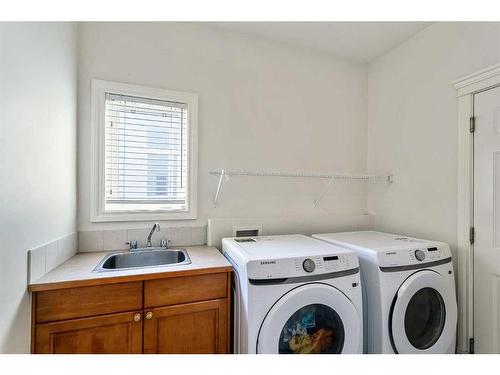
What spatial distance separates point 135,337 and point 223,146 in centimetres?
143

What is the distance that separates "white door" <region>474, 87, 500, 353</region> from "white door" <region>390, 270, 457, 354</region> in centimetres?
22

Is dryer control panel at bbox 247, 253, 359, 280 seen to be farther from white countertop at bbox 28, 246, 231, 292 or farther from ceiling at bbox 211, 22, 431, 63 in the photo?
ceiling at bbox 211, 22, 431, 63

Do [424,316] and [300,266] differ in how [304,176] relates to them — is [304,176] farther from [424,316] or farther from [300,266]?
[424,316]

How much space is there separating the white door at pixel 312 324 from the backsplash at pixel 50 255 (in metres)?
1.14

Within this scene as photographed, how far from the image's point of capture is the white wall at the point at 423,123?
1795 millimetres

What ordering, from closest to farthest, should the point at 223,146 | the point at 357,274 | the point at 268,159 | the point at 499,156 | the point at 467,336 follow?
the point at 357,274, the point at 499,156, the point at 467,336, the point at 223,146, the point at 268,159

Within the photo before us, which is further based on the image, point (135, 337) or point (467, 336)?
point (467, 336)

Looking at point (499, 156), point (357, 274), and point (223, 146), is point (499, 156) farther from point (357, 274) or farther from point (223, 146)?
point (223, 146)

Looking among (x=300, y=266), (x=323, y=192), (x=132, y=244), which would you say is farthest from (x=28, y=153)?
(x=323, y=192)

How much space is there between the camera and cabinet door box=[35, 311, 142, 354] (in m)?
1.18

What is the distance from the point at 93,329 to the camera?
4.13ft

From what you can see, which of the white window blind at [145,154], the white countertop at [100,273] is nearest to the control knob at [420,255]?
→ the white countertop at [100,273]

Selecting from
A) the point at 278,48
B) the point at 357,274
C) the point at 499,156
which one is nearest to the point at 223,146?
the point at 278,48
